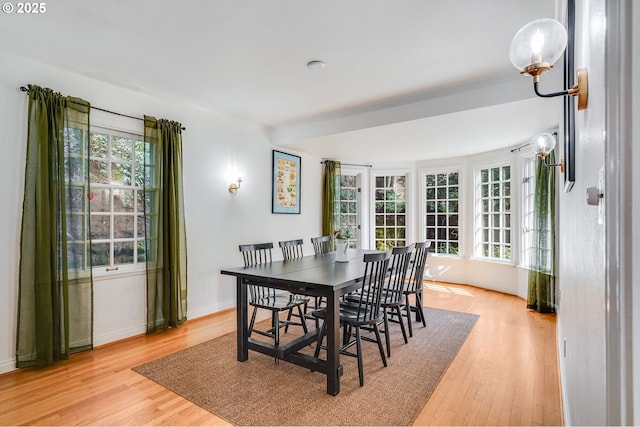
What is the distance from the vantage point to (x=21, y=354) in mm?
2736

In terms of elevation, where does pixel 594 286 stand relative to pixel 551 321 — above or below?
above

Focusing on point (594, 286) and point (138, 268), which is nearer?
point (594, 286)

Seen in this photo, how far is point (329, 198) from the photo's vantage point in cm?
618

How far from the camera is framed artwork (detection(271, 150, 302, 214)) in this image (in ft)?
17.0

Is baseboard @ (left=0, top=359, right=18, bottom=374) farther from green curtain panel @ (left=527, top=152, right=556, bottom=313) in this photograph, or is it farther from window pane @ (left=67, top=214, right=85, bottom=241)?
green curtain panel @ (left=527, top=152, right=556, bottom=313)

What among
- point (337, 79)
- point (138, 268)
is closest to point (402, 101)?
point (337, 79)

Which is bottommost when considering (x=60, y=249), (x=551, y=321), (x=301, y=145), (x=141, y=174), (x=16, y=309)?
(x=551, y=321)

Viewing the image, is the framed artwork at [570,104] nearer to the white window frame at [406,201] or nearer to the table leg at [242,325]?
the table leg at [242,325]

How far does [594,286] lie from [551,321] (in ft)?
12.5

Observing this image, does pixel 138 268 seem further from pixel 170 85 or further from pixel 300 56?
pixel 300 56

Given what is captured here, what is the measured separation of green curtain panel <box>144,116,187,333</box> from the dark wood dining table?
1.16 m

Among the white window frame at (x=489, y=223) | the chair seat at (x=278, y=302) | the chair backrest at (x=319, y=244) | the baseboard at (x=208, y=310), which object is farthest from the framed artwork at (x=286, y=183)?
the white window frame at (x=489, y=223)

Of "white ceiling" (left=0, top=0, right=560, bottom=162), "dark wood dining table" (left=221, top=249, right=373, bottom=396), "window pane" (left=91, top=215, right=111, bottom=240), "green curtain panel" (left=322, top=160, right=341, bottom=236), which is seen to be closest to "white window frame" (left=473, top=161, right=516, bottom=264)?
"white ceiling" (left=0, top=0, right=560, bottom=162)

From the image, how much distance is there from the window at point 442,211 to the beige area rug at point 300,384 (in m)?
3.21
